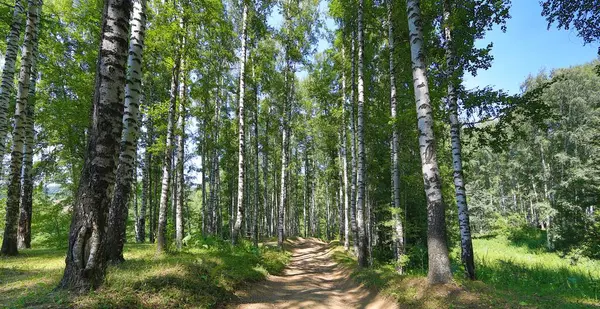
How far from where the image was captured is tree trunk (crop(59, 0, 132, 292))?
427 centimetres

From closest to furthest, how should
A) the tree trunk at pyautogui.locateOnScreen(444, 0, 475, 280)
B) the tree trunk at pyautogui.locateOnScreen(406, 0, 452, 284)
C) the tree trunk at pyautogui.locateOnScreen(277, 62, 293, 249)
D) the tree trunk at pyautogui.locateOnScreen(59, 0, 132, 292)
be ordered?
the tree trunk at pyautogui.locateOnScreen(59, 0, 132, 292), the tree trunk at pyautogui.locateOnScreen(406, 0, 452, 284), the tree trunk at pyautogui.locateOnScreen(444, 0, 475, 280), the tree trunk at pyautogui.locateOnScreen(277, 62, 293, 249)

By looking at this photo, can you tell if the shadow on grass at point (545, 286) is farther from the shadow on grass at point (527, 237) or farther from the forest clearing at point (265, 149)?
the shadow on grass at point (527, 237)

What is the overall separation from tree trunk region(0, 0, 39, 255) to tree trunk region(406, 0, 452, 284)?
37.9 ft

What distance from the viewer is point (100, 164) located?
4410 millimetres

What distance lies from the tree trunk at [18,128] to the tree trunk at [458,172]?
42.8 ft

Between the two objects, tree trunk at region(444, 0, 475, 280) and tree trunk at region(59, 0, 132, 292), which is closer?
tree trunk at region(59, 0, 132, 292)

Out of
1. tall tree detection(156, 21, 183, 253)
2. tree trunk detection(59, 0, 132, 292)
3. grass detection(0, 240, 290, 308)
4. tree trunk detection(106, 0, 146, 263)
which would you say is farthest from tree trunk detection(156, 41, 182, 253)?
tree trunk detection(59, 0, 132, 292)

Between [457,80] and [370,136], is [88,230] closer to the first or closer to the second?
[457,80]

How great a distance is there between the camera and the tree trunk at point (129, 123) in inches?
275

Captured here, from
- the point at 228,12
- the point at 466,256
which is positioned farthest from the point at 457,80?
the point at 228,12

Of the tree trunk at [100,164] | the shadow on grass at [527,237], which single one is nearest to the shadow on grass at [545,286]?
the tree trunk at [100,164]

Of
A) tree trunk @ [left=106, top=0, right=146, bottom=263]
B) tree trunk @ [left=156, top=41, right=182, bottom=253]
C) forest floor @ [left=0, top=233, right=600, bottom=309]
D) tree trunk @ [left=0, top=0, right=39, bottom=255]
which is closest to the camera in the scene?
forest floor @ [left=0, top=233, right=600, bottom=309]

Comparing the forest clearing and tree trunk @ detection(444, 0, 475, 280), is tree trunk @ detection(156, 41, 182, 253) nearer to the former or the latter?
the forest clearing

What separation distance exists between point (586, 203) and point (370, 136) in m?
15.0
